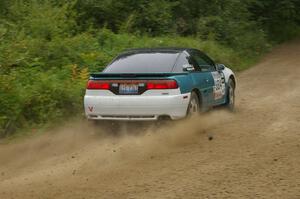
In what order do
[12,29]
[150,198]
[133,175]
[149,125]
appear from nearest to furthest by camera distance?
1. [150,198]
2. [133,175]
3. [149,125]
4. [12,29]

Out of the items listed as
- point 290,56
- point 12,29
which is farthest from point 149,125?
point 290,56

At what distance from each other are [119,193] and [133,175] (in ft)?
2.59

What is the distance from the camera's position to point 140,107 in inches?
374

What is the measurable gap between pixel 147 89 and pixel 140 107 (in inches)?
12.9

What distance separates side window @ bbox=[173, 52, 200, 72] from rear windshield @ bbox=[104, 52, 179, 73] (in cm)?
8

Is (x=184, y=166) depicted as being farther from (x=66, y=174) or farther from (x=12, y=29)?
(x=12, y=29)

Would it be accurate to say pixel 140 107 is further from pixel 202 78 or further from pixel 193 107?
pixel 202 78

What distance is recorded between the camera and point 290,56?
2603 centimetres

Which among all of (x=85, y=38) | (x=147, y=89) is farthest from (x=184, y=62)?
(x=85, y=38)

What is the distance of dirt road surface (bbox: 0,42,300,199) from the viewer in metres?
A: 6.53

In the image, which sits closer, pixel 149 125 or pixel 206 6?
pixel 149 125

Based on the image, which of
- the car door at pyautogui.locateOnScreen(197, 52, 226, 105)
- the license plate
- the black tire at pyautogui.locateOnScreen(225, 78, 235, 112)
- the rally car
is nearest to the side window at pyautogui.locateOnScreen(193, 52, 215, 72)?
the car door at pyautogui.locateOnScreen(197, 52, 226, 105)

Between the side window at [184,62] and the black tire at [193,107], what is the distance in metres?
0.53

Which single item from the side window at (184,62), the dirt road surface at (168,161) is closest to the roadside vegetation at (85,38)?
the dirt road surface at (168,161)
